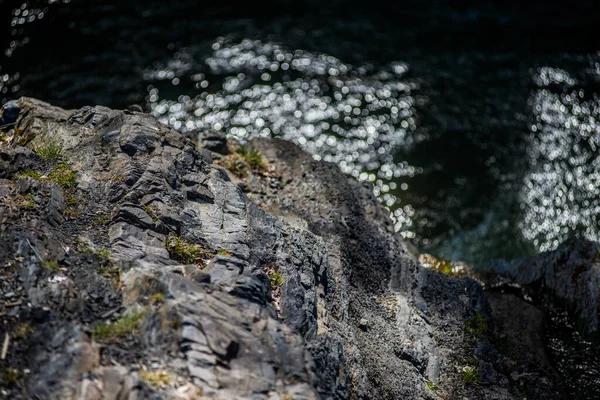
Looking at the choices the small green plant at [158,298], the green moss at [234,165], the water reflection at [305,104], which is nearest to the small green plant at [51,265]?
the small green plant at [158,298]

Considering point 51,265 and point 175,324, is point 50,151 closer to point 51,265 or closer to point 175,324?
point 51,265

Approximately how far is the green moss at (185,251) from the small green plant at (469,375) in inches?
242

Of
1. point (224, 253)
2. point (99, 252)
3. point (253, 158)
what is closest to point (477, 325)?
point (224, 253)

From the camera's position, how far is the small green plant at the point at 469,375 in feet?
36.8

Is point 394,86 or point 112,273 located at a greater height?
point 112,273

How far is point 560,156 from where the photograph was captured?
20969 mm

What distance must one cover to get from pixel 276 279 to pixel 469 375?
16.2ft

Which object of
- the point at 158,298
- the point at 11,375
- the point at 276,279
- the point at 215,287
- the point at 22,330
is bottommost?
the point at 276,279

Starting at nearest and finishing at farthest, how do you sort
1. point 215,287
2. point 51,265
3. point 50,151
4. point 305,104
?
point 51,265 < point 215,287 < point 50,151 < point 305,104

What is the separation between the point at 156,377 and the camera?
7266 mm

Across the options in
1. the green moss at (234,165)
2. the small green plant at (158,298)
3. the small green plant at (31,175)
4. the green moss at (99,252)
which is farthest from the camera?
the green moss at (234,165)

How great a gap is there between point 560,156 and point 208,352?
18.4m

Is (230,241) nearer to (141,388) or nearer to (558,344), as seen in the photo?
(141,388)

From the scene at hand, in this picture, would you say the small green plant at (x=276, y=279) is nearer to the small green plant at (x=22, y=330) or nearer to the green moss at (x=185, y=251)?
the green moss at (x=185, y=251)
